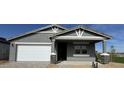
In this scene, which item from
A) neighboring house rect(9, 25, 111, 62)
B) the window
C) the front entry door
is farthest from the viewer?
the front entry door

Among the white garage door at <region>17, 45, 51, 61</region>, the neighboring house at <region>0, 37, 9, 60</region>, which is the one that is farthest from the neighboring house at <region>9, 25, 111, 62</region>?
the neighboring house at <region>0, 37, 9, 60</region>

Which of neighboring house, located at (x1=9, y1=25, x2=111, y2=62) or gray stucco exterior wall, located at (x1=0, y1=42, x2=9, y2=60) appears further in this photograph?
gray stucco exterior wall, located at (x1=0, y1=42, x2=9, y2=60)

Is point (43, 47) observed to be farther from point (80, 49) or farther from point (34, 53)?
point (80, 49)

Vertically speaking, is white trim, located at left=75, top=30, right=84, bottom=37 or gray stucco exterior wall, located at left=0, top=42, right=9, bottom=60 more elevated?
white trim, located at left=75, top=30, right=84, bottom=37

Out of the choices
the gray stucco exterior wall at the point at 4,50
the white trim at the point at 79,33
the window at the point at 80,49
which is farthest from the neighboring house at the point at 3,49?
the white trim at the point at 79,33

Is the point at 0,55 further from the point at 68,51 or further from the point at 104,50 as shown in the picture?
the point at 104,50

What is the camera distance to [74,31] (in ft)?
52.9

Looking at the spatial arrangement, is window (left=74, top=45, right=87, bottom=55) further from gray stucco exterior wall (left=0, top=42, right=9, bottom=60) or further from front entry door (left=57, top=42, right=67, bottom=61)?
gray stucco exterior wall (left=0, top=42, right=9, bottom=60)

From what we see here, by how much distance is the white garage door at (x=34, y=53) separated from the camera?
1848cm

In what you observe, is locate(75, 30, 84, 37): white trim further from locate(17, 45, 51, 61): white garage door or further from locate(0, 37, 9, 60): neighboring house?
locate(0, 37, 9, 60): neighboring house

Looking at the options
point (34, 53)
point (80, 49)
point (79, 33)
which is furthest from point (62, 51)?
point (79, 33)

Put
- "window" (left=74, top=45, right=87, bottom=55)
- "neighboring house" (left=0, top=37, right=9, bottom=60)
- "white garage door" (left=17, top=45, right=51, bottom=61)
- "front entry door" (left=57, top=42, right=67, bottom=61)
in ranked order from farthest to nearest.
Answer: "neighboring house" (left=0, top=37, right=9, bottom=60) < "front entry door" (left=57, top=42, right=67, bottom=61) < "white garage door" (left=17, top=45, right=51, bottom=61) < "window" (left=74, top=45, right=87, bottom=55)

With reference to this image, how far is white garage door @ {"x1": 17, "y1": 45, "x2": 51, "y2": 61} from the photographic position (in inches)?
728

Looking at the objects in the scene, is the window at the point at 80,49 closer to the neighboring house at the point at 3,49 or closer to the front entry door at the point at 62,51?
the front entry door at the point at 62,51
